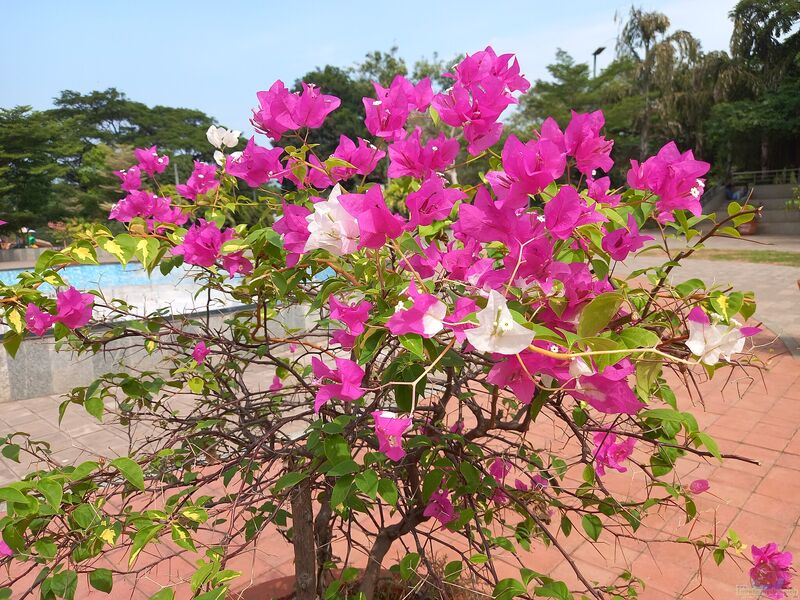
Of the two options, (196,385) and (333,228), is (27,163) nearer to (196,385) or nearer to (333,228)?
(196,385)

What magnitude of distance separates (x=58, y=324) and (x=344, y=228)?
668 millimetres

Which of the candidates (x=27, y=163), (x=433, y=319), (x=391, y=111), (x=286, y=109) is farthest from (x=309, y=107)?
(x=27, y=163)

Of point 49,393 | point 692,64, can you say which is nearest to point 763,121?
point 692,64

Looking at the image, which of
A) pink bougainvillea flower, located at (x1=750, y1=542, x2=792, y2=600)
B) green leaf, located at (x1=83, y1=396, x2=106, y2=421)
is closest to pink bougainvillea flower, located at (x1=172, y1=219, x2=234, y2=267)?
green leaf, located at (x1=83, y1=396, x2=106, y2=421)

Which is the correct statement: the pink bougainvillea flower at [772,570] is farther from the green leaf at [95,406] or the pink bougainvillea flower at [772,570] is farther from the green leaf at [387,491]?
the green leaf at [95,406]

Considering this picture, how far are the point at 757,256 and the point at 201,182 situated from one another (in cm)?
1375

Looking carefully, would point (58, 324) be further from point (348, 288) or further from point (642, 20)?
point (642, 20)

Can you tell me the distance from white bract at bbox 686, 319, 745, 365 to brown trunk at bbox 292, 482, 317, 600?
97cm

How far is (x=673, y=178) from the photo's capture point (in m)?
0.85

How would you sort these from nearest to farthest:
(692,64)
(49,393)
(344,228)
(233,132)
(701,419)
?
(344,228) → (233,132) → (701,419) → (49,393) → (692,64)

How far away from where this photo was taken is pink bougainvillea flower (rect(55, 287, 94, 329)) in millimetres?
1004

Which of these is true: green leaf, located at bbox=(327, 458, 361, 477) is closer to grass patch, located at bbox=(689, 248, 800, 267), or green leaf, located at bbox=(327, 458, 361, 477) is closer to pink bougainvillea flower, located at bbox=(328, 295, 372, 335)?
pink bougainvillea flower, located at bbox=(328, 295, 372, 335)

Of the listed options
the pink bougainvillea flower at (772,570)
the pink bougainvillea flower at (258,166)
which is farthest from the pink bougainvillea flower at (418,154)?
the pink bougainvillea flower at (772,570)

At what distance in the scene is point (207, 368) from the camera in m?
1.57
